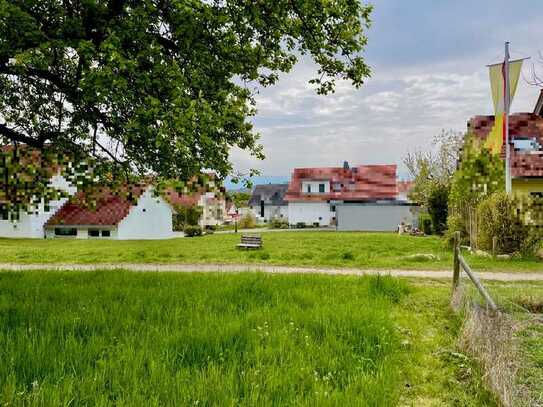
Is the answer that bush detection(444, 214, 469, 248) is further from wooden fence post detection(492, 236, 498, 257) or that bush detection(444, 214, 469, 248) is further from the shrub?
the shrub

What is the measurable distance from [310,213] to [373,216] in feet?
38.3

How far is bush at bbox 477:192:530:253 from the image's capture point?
658 inches

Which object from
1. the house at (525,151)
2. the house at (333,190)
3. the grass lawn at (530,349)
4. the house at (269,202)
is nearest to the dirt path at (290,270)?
the grass lawn at (530,349)

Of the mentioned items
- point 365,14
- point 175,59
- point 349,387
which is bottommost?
point 349,387

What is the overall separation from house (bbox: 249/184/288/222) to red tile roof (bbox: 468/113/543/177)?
159 ft

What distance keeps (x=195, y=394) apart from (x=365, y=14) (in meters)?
8.72

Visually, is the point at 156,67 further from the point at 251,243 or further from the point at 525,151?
the point at 525,151

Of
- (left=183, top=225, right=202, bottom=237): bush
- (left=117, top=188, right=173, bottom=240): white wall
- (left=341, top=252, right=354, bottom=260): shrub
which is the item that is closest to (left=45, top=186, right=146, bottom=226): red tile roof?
(left=117, top=188, right=173, bottom=240): white wall

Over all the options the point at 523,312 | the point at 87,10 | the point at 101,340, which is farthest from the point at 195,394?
the point at 87,10

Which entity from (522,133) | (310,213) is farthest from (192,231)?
(522,133)

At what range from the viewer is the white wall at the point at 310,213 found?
56.5 m

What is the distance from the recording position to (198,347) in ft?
17.6

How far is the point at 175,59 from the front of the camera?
29.0 feet

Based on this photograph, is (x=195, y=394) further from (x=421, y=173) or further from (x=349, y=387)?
(x=421, y=173)
